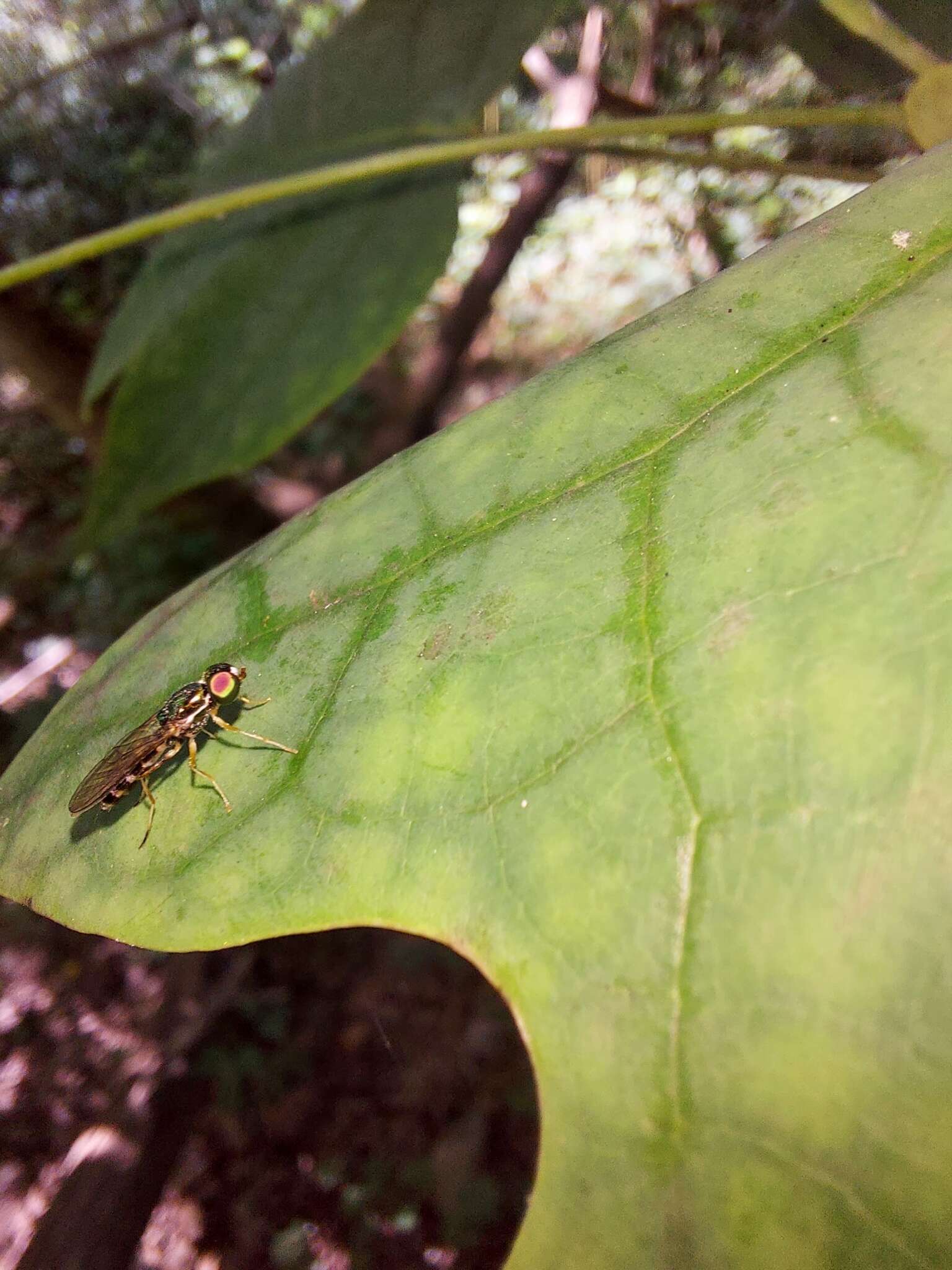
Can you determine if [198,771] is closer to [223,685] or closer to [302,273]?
[223,685]

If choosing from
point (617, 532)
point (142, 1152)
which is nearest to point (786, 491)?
point (617, 532)

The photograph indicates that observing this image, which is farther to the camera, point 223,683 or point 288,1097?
point 288,1097

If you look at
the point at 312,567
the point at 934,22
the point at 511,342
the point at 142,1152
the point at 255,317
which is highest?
the point at 511,342

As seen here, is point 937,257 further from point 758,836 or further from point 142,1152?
point 142,1152

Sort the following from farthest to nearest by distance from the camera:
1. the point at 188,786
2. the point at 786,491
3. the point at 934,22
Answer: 1. the point at 934,22
2. the point at 188,786
3. the point at 786,491

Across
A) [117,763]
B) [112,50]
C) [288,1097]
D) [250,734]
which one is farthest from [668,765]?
[112,50]

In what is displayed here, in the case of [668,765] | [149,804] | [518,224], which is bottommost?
[668,765]

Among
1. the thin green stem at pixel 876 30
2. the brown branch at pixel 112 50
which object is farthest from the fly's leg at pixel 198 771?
the brown branch at pixel 112 50
